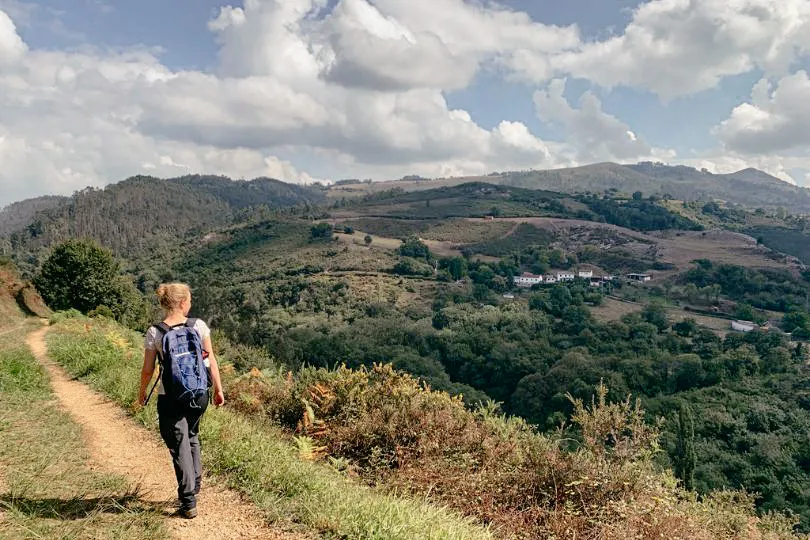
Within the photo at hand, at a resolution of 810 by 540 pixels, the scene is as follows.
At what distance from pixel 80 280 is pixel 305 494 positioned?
31.8 metres

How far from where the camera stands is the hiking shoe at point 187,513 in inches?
153

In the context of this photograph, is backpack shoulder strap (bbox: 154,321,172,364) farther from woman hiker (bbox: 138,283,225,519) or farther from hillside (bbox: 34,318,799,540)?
hillside (bbox: 34,318,799,540)

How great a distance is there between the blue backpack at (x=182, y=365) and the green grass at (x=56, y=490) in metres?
0.94

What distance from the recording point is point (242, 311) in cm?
5084

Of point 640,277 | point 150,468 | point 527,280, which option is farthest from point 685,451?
point 640,277

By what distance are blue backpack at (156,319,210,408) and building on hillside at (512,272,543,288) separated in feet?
314

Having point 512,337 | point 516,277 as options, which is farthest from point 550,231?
point 512,337

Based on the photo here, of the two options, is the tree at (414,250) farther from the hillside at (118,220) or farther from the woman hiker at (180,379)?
the woman hiker at (180,379)

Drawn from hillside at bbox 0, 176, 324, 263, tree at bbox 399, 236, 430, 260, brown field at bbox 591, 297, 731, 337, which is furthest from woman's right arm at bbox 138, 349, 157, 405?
hillside at bbox 0, 176, 324, 263

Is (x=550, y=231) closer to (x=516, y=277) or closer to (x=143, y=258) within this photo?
(x=516, y=277)

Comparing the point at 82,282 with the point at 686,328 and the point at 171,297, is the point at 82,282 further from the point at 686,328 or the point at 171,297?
the point at 686,328

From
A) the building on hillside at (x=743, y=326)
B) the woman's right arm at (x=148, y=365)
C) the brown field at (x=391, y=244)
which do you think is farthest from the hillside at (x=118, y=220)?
the building on hillside at (x=743, y=326)

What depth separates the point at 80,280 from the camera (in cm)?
2978

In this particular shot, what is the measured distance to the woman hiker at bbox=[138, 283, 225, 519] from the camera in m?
3.82
